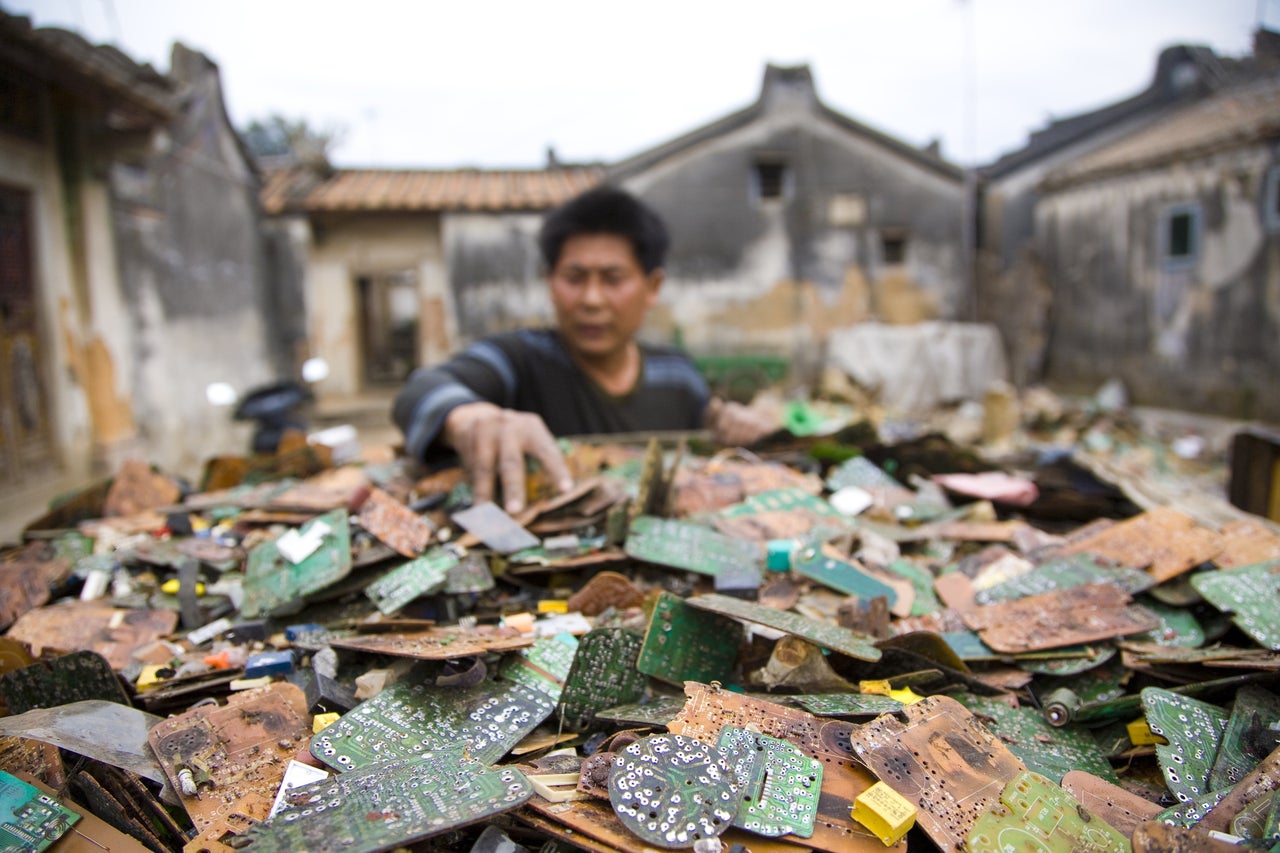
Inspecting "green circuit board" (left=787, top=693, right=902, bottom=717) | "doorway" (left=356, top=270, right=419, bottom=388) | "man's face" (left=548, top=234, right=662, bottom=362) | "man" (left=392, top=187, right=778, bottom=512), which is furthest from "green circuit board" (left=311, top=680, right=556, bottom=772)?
"doorway" (left=356, top=270, right=419, bottom=388)

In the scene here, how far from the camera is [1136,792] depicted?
138cm

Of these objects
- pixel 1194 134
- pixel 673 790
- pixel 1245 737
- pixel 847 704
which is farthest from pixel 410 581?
pixel 1194 134

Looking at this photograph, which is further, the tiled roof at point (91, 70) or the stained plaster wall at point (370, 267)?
the stained plaster wall at point (370, 267)

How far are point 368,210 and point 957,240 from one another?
9.63 m

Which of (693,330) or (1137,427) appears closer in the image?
(1137,427)

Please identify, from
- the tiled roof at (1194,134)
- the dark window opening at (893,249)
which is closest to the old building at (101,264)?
the dark window opening at (893,249)

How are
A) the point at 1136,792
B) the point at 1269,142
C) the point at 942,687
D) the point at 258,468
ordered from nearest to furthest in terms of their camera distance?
1. the point at 1136,792
2. the point at 942,687
3. the point at 258,468
4. the point at 1269,142

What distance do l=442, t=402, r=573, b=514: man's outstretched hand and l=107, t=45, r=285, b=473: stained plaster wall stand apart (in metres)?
5.24

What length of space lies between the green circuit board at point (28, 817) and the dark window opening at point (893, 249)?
13310mm

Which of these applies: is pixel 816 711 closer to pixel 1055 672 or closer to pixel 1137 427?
pixel 1055 672

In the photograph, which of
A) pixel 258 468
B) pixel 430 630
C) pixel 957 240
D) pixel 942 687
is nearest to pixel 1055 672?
pixel 942 687

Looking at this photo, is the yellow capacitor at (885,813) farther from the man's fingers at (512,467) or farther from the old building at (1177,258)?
the old building at (1177,258)

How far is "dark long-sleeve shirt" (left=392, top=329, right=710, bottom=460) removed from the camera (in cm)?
333

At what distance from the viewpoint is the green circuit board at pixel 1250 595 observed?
1681 millimetres
